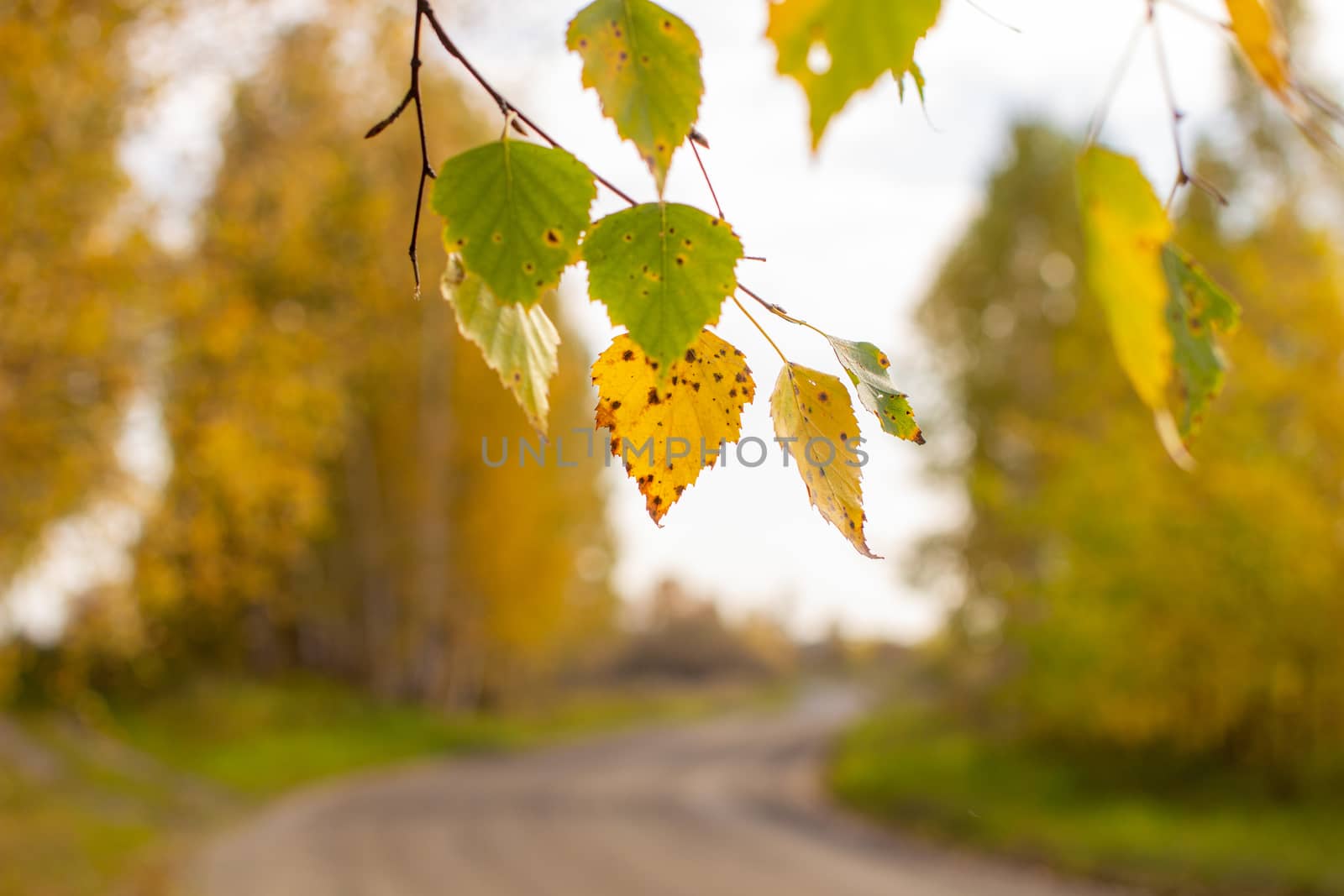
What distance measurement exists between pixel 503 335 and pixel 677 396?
89 mm

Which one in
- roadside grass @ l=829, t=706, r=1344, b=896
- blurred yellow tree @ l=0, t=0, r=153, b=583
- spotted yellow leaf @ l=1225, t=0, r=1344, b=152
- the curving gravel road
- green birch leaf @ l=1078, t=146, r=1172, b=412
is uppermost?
blurred yellow tree @ l=0, t=0, r=153, b=583

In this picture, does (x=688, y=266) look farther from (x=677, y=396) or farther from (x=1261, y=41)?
(x=1261, y=41)

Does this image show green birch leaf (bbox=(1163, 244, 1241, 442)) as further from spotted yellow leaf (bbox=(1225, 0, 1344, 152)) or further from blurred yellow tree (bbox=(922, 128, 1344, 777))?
blurred yellow tree (bbox=(922, 128, 1344, 777))

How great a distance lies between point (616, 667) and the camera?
32812 millimetres

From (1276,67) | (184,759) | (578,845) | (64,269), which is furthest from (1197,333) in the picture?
(184,759)

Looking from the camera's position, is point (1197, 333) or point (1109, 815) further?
point (1109, 815)

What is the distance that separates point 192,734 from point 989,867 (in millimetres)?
10141

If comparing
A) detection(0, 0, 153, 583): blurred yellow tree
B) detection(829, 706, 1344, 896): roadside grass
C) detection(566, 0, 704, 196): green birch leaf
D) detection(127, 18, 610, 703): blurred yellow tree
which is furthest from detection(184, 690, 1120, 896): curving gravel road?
detection(566, 0, 704, 196): green birch leaf

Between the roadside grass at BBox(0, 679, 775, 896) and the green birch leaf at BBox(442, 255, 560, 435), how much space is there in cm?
575

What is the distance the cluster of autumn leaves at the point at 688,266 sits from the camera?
0.37m

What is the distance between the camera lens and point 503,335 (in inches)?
19.1

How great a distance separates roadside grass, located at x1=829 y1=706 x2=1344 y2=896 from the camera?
6.34 meters

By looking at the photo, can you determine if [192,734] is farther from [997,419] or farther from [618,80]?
[618,80]

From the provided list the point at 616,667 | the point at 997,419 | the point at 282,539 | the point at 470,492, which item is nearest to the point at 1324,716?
the point at 997,419
